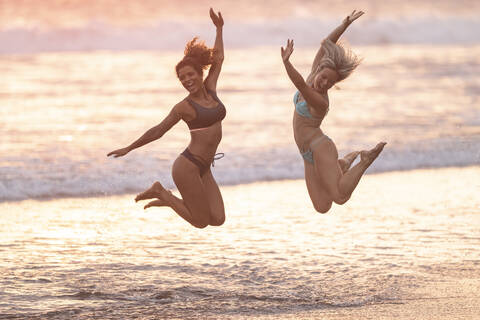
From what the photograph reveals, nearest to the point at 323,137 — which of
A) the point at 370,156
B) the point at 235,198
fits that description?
the point at 370,156

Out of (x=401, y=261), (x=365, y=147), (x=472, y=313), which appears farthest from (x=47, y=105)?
(x=472, y=313)

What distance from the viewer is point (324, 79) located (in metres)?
8.76

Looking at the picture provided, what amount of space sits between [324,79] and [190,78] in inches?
50.4

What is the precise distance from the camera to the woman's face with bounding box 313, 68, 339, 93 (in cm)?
876

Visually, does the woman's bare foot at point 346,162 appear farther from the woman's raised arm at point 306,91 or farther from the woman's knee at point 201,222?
the woman's knee at point 201,222

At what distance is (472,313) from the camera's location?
27.2 feet

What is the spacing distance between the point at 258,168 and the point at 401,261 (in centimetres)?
590

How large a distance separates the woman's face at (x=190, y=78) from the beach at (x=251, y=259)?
2.01 meters

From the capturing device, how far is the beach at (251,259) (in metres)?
8.55

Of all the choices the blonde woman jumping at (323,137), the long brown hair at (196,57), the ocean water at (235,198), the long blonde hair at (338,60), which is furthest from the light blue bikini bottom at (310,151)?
the long brown hair at (196,57)

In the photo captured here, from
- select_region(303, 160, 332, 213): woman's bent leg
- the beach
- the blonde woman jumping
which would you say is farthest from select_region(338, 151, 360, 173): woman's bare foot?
the beach

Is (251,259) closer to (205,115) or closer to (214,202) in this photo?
(214,202)

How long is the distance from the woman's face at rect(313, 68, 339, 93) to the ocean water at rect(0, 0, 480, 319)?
267 mm

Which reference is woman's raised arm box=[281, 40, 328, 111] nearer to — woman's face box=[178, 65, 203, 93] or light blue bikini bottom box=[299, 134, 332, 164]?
light blue bikini bottom box=[299, 134, 332, 164]
